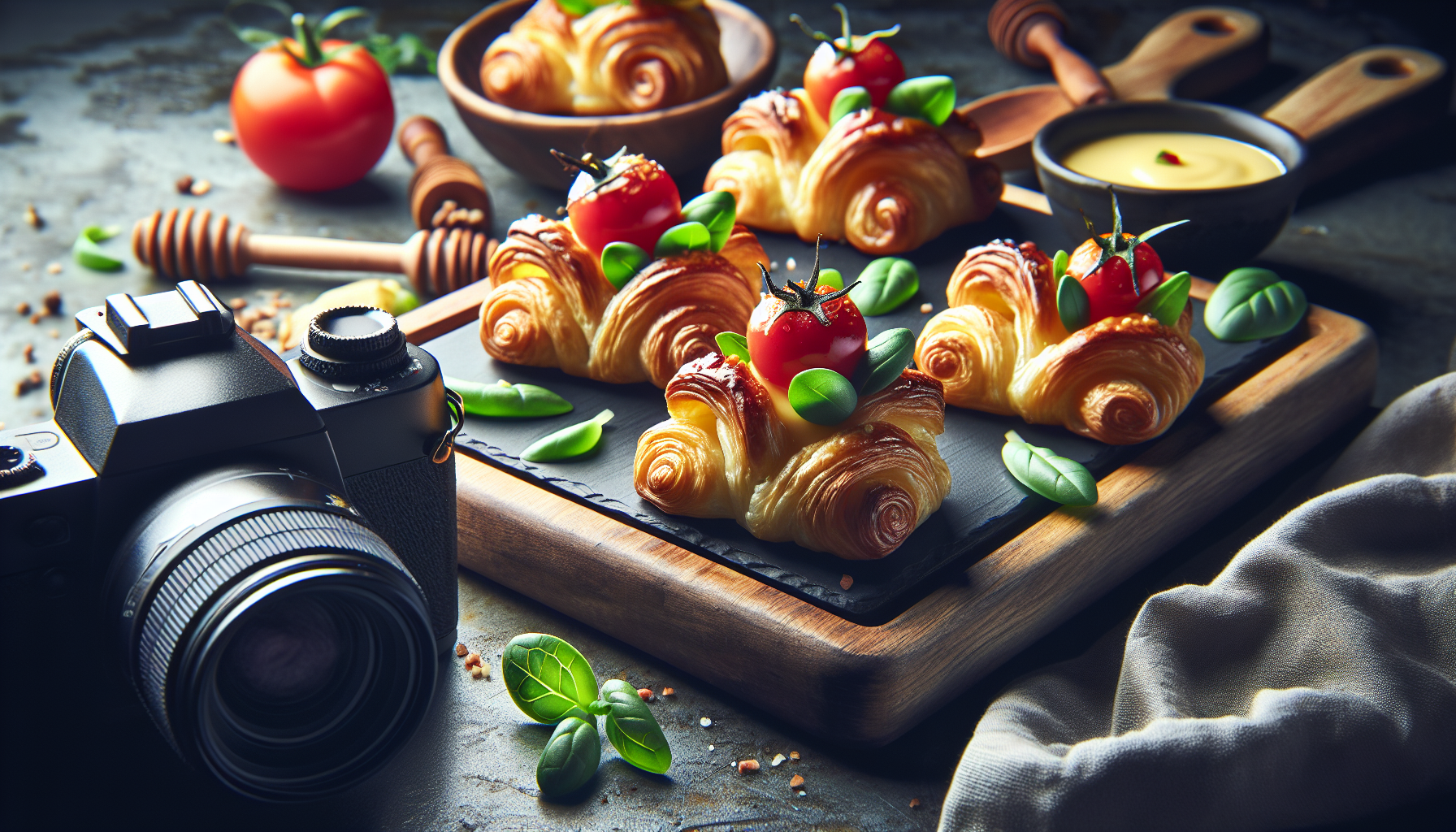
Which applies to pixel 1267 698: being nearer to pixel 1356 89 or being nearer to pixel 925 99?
pixel 925 99

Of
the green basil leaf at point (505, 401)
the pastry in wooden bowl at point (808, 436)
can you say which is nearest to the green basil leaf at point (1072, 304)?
the pastry in wooden bowl at point (808, 436)

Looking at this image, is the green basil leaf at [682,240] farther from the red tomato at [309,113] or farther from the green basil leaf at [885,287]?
the red tomato at [309,113]

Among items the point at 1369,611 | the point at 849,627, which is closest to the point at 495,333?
the point at 849,627

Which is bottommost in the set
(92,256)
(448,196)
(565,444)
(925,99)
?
(92,256)

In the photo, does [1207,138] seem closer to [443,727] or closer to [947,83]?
[947,83]

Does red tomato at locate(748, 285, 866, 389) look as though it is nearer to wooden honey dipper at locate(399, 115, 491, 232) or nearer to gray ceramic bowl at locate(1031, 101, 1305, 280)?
gray ceramic bowl at locate(1031, 101, 1305, 280)

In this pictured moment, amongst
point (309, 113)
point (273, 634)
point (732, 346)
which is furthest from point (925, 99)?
point (273, 634)
